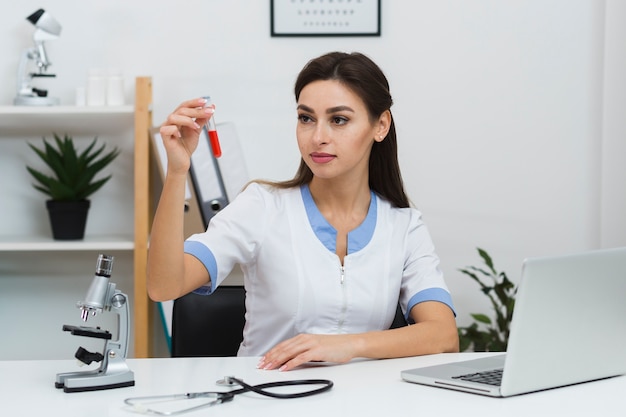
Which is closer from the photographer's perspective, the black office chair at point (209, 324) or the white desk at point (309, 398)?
the white desk at point (309, 398)

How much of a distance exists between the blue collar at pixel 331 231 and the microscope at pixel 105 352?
616 millimetres

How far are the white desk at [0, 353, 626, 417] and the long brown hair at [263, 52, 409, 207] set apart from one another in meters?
0.61

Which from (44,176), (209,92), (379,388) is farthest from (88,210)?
(379,388)

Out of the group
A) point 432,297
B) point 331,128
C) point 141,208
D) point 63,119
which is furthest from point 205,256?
point 63,119

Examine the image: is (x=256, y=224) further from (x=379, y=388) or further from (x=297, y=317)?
(x=379, y=388)

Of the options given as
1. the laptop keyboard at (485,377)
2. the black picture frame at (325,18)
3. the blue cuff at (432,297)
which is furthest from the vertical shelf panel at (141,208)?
the laptop keyboard at (485,377)

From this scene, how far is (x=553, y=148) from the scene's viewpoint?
11.1 ft

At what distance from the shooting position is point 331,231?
2.03m

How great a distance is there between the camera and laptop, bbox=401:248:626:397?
132cm

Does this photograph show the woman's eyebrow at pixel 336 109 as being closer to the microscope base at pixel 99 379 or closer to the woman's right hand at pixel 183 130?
the woman's right hand at pixel 183 130

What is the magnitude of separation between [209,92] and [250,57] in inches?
7.6

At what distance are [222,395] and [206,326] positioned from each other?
66cm

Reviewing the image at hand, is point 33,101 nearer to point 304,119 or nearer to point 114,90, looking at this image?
point 114,90

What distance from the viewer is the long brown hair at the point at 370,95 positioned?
6.74 ft
